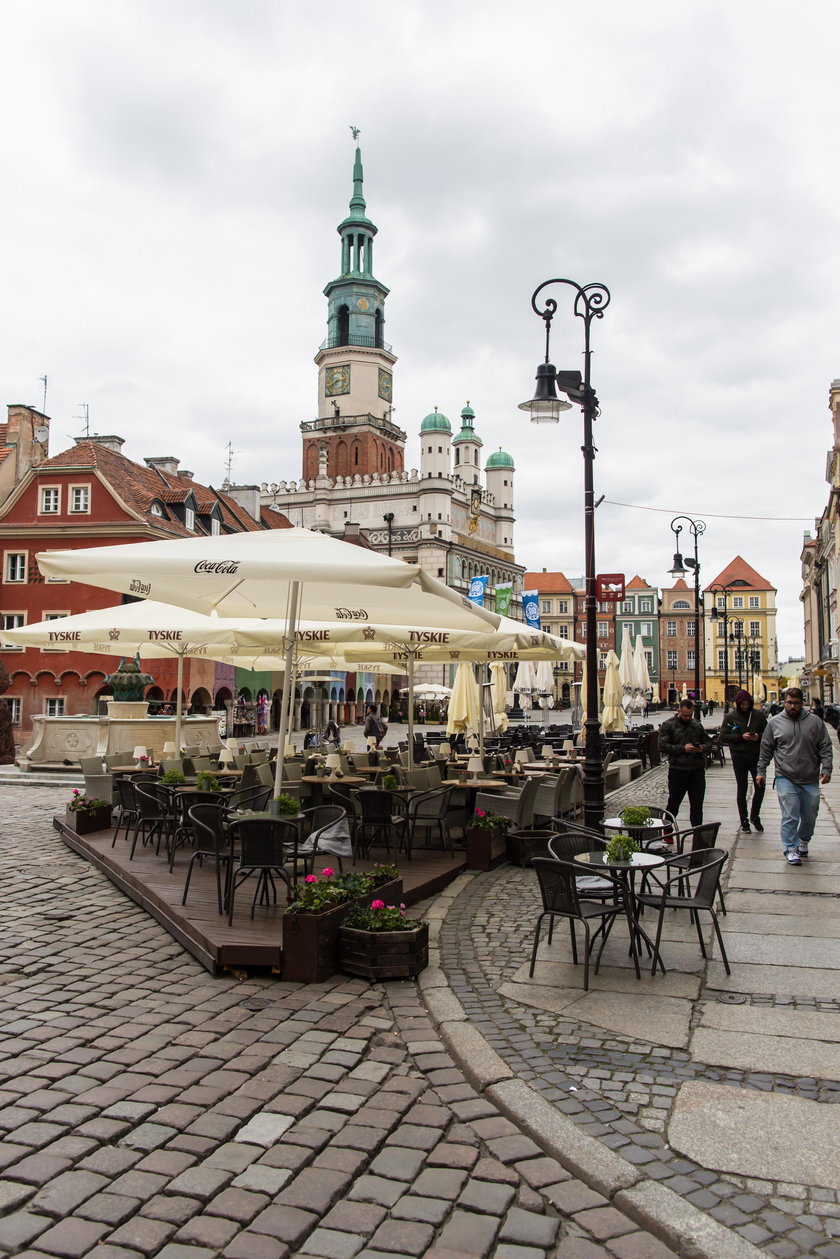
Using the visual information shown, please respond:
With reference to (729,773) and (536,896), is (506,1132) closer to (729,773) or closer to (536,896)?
(536,896)

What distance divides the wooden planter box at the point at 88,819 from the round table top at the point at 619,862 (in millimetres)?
7408

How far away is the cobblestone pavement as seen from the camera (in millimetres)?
3604

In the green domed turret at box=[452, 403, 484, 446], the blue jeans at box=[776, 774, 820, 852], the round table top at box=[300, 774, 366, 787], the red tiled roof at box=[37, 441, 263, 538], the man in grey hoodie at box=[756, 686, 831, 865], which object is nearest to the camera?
the man in grey hoodie at box=[756, 686, 831, 865]

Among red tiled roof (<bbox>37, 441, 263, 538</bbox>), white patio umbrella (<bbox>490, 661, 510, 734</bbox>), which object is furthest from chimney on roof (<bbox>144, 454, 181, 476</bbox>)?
white patio umbrella (<bbox>490, 661, 510, 734</bbox>)

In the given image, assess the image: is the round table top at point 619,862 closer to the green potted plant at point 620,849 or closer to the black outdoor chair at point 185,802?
the green potted plant at point 620,849

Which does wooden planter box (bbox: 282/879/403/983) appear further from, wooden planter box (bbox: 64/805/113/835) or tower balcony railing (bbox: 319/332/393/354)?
tower balcony railing (bbox: 319/332/393/354)

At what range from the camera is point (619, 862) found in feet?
23.6

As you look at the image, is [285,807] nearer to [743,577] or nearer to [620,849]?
[620,849]

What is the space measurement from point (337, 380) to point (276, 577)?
96429 millimetres

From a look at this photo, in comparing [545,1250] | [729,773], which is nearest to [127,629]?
[545,1250]

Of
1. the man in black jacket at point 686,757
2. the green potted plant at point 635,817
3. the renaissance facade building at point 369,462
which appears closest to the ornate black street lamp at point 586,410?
the man in black jacket at point 686,757

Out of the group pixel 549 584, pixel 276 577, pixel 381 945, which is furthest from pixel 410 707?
pixel 549 584

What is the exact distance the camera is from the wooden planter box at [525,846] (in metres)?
11.2

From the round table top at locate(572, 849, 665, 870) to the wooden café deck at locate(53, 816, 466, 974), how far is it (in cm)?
193
